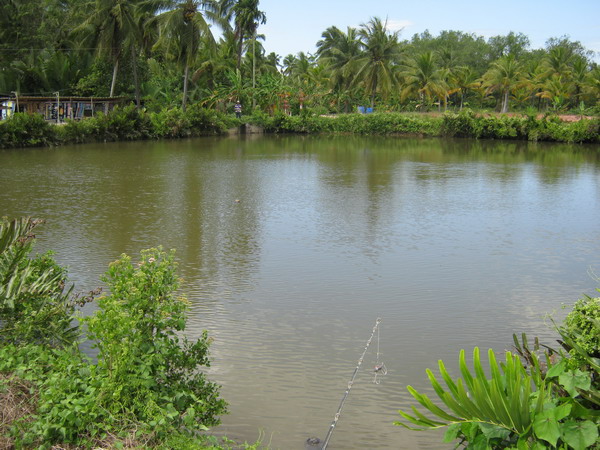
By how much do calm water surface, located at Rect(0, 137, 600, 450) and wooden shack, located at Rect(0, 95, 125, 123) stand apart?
844cm

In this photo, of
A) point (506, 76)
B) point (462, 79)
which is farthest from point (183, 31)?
point (462, 79)

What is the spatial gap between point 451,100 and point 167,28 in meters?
30.0

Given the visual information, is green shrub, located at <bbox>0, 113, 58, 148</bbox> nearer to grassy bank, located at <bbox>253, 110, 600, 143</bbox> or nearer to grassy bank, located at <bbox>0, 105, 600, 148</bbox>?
grassy bank, located at <bbox>0, 105, 600, 148</bbox>

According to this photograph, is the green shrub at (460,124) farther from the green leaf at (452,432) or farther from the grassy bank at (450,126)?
the green leaf at (452,432)

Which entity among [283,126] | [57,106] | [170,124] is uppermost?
[57,106]

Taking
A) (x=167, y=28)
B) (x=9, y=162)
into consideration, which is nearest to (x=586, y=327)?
(x=9, y=162)

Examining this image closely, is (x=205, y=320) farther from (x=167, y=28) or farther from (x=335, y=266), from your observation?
(x=167, y=28)

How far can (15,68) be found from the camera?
29.8 meters

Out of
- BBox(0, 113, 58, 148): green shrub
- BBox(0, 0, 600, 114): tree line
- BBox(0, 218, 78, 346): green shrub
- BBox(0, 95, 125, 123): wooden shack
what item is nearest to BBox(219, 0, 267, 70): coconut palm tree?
BBox(0, 0, 600, 114): tree line

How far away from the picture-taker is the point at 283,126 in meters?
35.8

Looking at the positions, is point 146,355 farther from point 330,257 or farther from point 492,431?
point 330,257

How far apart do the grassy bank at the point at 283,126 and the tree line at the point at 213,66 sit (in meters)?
1.43

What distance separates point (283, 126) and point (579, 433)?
111ft

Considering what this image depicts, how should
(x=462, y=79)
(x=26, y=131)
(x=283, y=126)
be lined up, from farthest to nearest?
(x=462, y=79), (x=283, y=126), (x=26, y=131)
